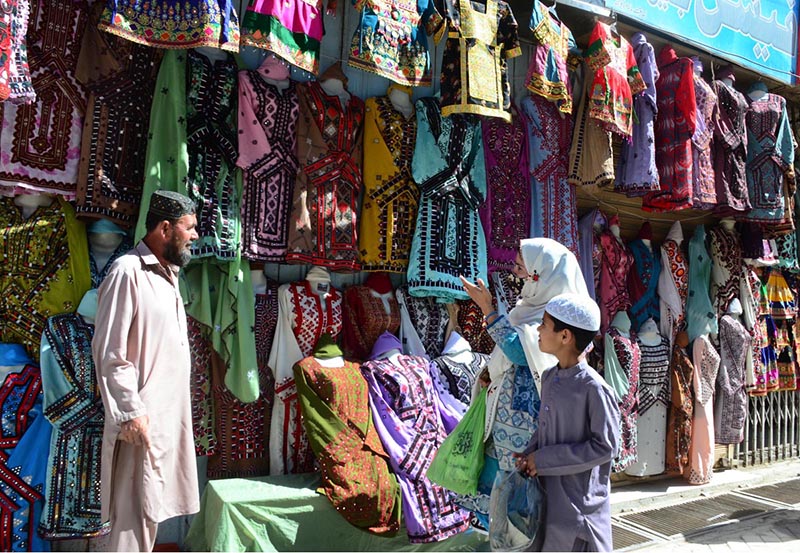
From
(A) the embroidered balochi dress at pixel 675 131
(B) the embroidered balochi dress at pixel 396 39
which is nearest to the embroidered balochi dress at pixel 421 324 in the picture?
(B) the embroidered balochi dress at pixel 396 39

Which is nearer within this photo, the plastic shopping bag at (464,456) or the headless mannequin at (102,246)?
the plastic shopping bag at (464,456)

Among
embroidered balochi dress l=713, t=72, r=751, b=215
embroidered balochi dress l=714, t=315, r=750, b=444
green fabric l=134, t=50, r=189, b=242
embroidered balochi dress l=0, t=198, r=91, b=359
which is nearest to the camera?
embroidered balochi dress l=0, t=198, r=91, b=359

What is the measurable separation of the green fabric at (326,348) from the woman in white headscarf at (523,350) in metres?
1.23

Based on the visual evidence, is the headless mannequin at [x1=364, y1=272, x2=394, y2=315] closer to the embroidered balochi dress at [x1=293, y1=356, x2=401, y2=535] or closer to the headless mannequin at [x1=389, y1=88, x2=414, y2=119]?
the embroidered balochi dress at [x1=293, y1=356, x2=401, y2=535]

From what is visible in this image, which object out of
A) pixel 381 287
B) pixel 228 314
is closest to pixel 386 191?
pixel 381 287

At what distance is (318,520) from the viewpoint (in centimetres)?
360

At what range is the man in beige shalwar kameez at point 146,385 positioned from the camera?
2508mm

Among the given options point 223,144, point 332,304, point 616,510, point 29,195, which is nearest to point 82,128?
point 29,195

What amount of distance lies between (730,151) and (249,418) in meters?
4.69

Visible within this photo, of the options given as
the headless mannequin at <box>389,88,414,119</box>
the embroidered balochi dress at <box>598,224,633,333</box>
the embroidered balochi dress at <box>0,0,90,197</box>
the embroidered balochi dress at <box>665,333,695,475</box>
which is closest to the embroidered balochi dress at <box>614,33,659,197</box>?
the embroidered balochi dress at <box>598,224,633,333</box>

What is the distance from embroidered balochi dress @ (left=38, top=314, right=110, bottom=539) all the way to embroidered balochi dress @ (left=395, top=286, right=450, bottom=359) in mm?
1895

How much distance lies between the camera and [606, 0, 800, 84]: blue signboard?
5273mm

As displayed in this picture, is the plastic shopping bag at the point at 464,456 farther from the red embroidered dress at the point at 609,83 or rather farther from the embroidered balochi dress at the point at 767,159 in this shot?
the embroidered balochi dress at the point at 767,159

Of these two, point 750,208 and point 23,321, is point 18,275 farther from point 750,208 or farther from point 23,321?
point 750,208
